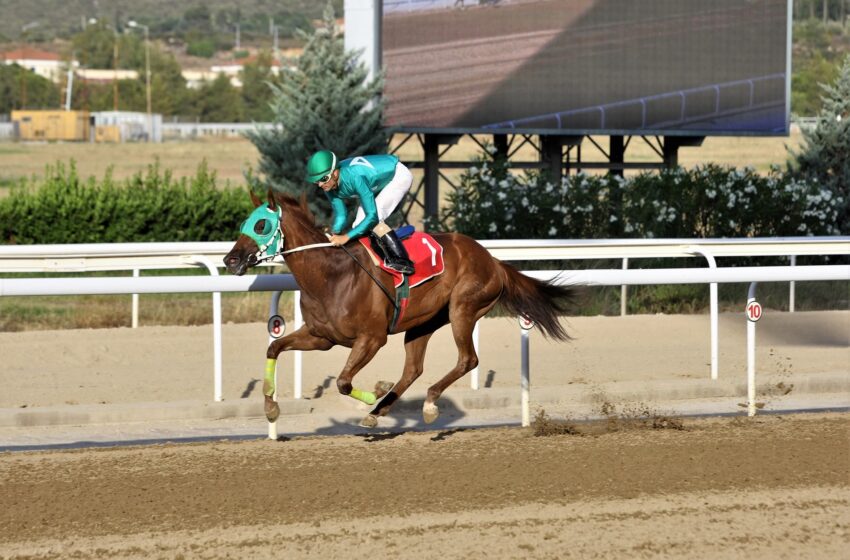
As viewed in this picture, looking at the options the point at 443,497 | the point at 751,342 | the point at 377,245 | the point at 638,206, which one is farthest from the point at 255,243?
the point at 638,206

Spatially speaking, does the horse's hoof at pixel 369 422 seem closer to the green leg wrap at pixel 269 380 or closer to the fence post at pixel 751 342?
the green leg wrap at pixel 269 380

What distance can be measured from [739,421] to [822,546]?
2297mm

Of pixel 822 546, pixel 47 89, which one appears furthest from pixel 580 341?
pixel 47 89

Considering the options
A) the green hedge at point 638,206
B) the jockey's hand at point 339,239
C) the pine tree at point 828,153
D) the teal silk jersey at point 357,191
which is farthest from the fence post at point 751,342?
the pine tree at point 828,153

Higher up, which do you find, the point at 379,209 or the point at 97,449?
the point at 379,209

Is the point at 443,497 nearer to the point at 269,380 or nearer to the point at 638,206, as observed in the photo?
the point at 269,380

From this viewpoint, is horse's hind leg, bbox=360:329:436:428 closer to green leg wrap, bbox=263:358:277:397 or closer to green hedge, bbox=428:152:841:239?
green leg wrap, bbox=263:358:277:397

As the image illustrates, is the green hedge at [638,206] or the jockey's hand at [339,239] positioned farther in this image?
the green hedge at [638,206]

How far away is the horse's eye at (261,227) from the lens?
18.2ft

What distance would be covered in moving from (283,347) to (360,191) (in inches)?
30.5

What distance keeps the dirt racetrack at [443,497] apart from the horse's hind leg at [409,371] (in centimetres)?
15

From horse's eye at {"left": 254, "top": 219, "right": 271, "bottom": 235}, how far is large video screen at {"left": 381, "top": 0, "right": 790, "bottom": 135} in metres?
10.6

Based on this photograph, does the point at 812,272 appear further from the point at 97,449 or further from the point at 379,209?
the point at 97,449

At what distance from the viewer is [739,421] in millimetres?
6602
